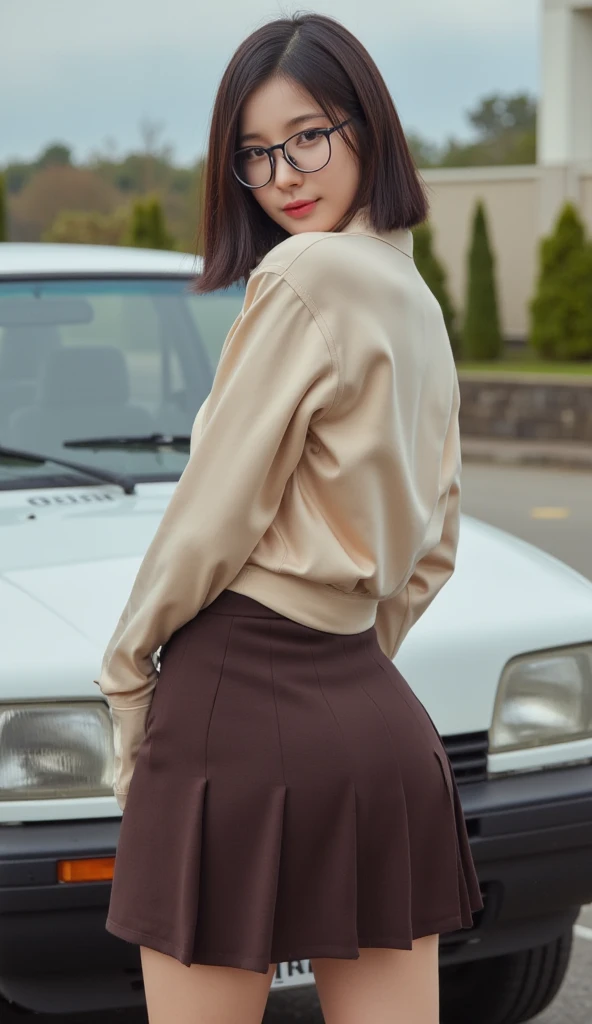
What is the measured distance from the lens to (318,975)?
192 cm

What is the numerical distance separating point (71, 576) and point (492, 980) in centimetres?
134

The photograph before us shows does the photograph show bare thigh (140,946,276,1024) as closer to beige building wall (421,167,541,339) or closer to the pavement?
the pavement

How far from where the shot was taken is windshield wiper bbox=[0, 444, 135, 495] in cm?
358

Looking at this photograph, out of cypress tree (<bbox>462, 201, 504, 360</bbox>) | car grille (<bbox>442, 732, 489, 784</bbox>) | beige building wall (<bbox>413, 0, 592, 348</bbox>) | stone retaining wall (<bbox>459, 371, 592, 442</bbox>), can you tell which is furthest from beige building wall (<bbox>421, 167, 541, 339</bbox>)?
car grille (<bbox>442, 732, 489, 784</bbox>)

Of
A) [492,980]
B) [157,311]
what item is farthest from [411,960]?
[157,311]

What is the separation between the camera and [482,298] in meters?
22.8

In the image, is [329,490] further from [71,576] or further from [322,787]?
[71,576]

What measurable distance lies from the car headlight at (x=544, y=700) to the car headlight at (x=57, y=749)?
77 cm

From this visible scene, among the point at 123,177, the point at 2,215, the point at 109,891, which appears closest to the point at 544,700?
the point at 109,891

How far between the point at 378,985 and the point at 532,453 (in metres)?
14.4

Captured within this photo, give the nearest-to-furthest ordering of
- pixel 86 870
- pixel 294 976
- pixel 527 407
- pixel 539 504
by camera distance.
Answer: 1. pixel 86 870
2. pixel 294 976
3. pixel 539 504
4. pixel 527 407

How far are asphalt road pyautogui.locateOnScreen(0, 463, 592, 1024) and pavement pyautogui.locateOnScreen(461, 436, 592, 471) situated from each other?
190 millimetres

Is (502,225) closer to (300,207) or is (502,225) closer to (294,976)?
(294,976)

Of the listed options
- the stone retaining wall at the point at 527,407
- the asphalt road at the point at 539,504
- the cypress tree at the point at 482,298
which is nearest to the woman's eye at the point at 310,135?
the asphalt road at the point at 539,504
